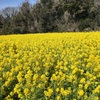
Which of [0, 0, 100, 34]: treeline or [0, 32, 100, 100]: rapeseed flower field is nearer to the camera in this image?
[0, 32, 100, 100]: rapeseed flower field

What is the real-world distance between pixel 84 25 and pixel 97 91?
3302 centimetres

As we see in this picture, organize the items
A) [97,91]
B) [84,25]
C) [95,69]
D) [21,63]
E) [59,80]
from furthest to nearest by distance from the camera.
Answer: [84,25] < [21,63] < [95,69] < [59,80] < [97,91]

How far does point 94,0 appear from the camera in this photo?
40.9 m

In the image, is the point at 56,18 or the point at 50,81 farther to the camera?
the point at 56,18

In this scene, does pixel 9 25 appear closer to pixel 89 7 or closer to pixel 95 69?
pixel 89 7

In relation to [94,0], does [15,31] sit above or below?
below

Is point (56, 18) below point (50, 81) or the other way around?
below

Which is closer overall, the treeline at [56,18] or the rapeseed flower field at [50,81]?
the rapeseed flower field at [50,81]

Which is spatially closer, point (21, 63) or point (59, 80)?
point (59, 80)

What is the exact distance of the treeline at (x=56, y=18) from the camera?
125 ft

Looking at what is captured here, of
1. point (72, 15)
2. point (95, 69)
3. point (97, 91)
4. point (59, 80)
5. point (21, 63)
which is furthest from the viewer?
point (72, 15)

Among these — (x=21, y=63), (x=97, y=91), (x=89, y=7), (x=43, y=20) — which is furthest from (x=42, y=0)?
(x=97, y=91)

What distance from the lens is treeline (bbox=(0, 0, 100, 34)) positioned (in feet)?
125

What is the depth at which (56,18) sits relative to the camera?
134ft
